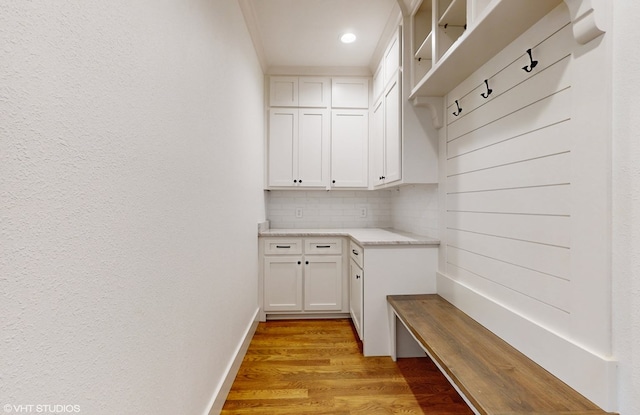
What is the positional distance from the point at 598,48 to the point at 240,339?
243 cm

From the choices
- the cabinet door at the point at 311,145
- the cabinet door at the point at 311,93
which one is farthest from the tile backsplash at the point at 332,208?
the cabinet door at the point at 311,93

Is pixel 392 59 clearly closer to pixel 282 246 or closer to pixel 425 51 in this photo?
pixel 425 51

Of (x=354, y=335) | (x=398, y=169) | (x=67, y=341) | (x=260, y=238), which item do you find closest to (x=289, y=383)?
(x=354, y=335)

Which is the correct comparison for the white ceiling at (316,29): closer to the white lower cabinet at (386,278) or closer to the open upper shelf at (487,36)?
the open upper shelf at (487,36)

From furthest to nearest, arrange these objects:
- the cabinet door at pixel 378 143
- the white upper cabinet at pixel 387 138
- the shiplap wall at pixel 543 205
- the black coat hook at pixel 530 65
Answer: the cabinet door at pixel 378 143
the white upper cabinet at pixel 387 138
the black coat hook at pixel 530 65
the shiplap wall at pixel 543 205

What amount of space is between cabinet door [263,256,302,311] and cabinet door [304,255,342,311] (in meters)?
0.08

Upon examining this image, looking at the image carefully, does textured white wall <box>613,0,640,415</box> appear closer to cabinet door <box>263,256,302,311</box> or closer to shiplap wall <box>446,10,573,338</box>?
shiplap wall <box>446,10,573,338</box>

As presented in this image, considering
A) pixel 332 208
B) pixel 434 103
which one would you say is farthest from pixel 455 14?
pixel 332 208

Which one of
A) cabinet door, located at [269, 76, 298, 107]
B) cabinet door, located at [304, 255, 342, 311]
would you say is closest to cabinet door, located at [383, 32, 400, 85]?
cabinet door, located at [269, 76, 298, 107]

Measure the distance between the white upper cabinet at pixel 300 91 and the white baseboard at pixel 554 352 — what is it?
245 cm

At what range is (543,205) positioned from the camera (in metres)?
1.21

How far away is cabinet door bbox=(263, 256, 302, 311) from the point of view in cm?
294

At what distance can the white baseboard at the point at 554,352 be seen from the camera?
94 cm

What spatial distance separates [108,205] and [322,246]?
234 centimetres
